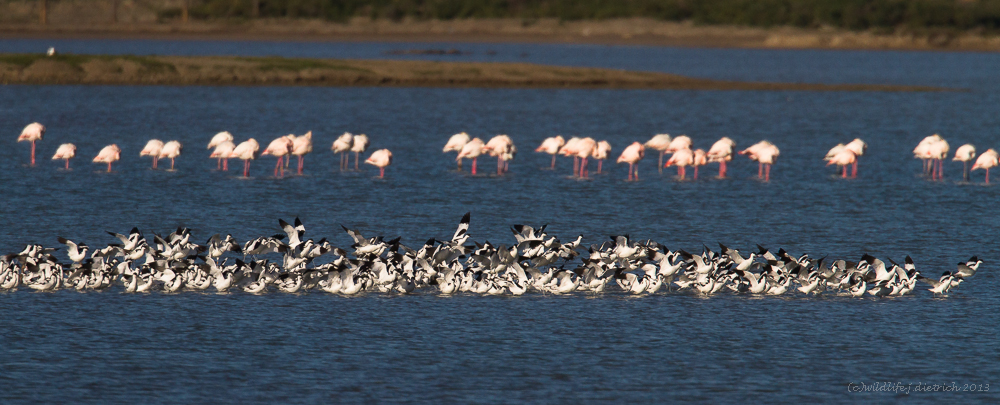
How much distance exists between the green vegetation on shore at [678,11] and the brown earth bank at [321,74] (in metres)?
52.6

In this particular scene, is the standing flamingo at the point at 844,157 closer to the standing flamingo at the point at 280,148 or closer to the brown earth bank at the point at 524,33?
the standing flamingo at the point at 280,148

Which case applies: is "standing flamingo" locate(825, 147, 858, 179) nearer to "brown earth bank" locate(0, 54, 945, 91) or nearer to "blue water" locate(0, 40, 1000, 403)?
"blue water" locate(0, 40, 1000, 403)

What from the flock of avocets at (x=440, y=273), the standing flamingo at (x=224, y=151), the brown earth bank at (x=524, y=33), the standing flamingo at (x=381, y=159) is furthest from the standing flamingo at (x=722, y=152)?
the brown earth bank at (x=524, y=33)

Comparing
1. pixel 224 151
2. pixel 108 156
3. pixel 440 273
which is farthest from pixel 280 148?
pixel 440 273

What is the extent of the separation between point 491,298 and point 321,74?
42408mm

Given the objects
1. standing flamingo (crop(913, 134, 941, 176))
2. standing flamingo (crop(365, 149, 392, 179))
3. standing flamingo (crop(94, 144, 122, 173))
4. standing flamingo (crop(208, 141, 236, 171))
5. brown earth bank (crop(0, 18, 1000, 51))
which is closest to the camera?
standing flamingo (crop(94, 144, 122, 173))

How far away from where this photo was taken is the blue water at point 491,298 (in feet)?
40.7

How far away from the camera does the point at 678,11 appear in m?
116

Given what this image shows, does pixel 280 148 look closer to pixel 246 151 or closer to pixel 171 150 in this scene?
pixel 246 151

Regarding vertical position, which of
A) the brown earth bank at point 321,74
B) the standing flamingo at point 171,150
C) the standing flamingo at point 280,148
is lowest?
the standing flamingo at point 171,150

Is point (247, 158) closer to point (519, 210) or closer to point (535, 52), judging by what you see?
point (519, 210)

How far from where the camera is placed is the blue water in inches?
488

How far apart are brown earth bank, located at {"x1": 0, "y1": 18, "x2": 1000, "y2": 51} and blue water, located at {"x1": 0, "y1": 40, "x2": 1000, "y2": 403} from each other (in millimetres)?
60840

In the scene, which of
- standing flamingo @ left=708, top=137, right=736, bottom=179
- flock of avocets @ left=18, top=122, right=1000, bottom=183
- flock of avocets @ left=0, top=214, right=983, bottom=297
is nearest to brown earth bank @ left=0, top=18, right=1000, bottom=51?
flock of avocets @ left=18, top=122, right=1000, bottom=183
